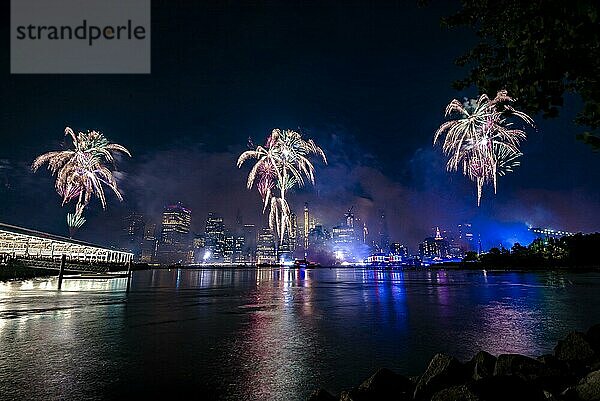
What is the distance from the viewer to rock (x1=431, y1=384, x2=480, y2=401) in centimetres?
536

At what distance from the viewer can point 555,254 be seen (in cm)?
16212

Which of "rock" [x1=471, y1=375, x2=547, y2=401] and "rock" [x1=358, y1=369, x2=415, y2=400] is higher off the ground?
"rock" [x1=471, y1=375, x2=547, y2=401]

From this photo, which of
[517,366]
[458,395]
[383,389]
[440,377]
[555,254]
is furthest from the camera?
[555,254]

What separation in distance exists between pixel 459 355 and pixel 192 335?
8.43m

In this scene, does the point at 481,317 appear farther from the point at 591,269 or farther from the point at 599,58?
the point at 591,269

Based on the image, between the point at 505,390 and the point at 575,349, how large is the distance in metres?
4.59

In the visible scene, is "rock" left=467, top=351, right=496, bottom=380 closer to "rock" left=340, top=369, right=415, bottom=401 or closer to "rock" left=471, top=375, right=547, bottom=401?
"rock" left=340, top=369, right=415, bottom=401

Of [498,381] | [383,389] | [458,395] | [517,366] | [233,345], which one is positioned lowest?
[233,345]

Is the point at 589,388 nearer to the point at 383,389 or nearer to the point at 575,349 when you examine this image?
the point at 383,389

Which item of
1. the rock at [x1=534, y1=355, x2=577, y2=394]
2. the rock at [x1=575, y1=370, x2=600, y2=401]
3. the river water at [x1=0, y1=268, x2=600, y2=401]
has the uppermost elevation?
the rock at [x1=575, y1=370, x2=600, y2=401]

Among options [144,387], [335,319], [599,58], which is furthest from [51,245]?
[599,58]

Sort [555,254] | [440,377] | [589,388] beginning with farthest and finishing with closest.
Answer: [555,254] → [440,377] → [589,388]

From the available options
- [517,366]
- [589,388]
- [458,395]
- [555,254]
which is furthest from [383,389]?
[555,254]

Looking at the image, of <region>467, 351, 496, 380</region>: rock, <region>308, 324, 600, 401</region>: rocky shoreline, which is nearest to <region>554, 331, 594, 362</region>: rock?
<region>308, 324, 600, 401</region>: rocky shoreline
